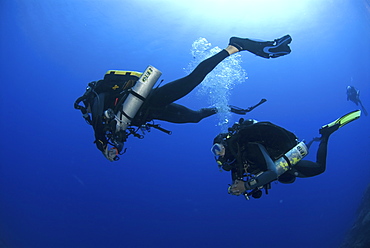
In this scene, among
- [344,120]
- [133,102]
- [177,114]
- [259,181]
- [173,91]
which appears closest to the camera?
[259,181]

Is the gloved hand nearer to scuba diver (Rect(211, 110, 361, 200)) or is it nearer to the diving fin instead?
scuba diver (Rect(211, 110, 361, 200))

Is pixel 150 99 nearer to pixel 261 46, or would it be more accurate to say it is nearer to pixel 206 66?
pixel 206 66

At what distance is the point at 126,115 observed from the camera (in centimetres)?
416

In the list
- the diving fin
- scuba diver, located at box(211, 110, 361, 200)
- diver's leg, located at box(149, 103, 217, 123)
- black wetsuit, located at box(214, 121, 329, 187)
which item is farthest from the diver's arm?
the diving fin

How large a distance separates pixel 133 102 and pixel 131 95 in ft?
0.46

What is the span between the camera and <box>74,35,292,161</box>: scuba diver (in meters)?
4.14

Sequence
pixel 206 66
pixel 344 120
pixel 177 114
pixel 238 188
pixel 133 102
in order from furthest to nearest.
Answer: pixel 344 120
pixel 177 114
pixel 206 66
pixel 133 102
pixel 238 188

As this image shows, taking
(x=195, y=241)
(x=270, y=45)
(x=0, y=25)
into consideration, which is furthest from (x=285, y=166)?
(x=195, y=241)

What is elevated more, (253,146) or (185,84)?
(185,84)

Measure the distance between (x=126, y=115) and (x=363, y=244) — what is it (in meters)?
17.0

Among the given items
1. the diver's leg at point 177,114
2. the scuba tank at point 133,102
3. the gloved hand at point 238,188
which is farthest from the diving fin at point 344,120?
the scuba tank at point 133,102

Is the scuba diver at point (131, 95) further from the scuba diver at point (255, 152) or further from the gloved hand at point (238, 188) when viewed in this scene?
the gloved hand at point (238, 188)

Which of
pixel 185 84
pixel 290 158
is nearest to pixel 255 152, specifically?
pixel 290 158

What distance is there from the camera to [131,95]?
422cm
